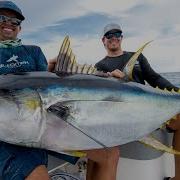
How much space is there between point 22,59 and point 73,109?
0.72 metres

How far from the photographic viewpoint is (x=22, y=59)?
2375 mm

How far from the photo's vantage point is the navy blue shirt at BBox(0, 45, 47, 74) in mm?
2324

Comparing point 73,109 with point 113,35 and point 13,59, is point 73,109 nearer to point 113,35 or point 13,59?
point 13,59

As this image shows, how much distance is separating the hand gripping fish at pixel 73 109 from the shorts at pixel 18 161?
21 centimetres

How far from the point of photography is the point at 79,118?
182cm

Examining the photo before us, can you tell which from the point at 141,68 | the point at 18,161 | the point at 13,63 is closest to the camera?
the point at 18,161

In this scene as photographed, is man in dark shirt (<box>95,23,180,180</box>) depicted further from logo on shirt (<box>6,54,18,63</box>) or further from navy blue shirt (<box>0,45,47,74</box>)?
logo on shirt (<box>6,54,18,63</box>)

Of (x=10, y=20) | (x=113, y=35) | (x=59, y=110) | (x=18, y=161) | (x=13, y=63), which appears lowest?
(x=18, y=161)

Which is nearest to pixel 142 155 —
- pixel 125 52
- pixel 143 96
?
pixel 143 96

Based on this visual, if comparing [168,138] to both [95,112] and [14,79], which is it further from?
[14,79]

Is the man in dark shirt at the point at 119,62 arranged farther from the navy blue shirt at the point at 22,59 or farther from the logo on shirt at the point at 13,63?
the logo on shirt at the point at 13,63

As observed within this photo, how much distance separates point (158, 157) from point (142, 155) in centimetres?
17

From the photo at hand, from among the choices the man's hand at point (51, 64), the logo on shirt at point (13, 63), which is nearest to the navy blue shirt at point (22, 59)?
the logo on shirt at point (13, 63)

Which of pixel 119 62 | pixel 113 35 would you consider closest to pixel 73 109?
pixel 119 62
